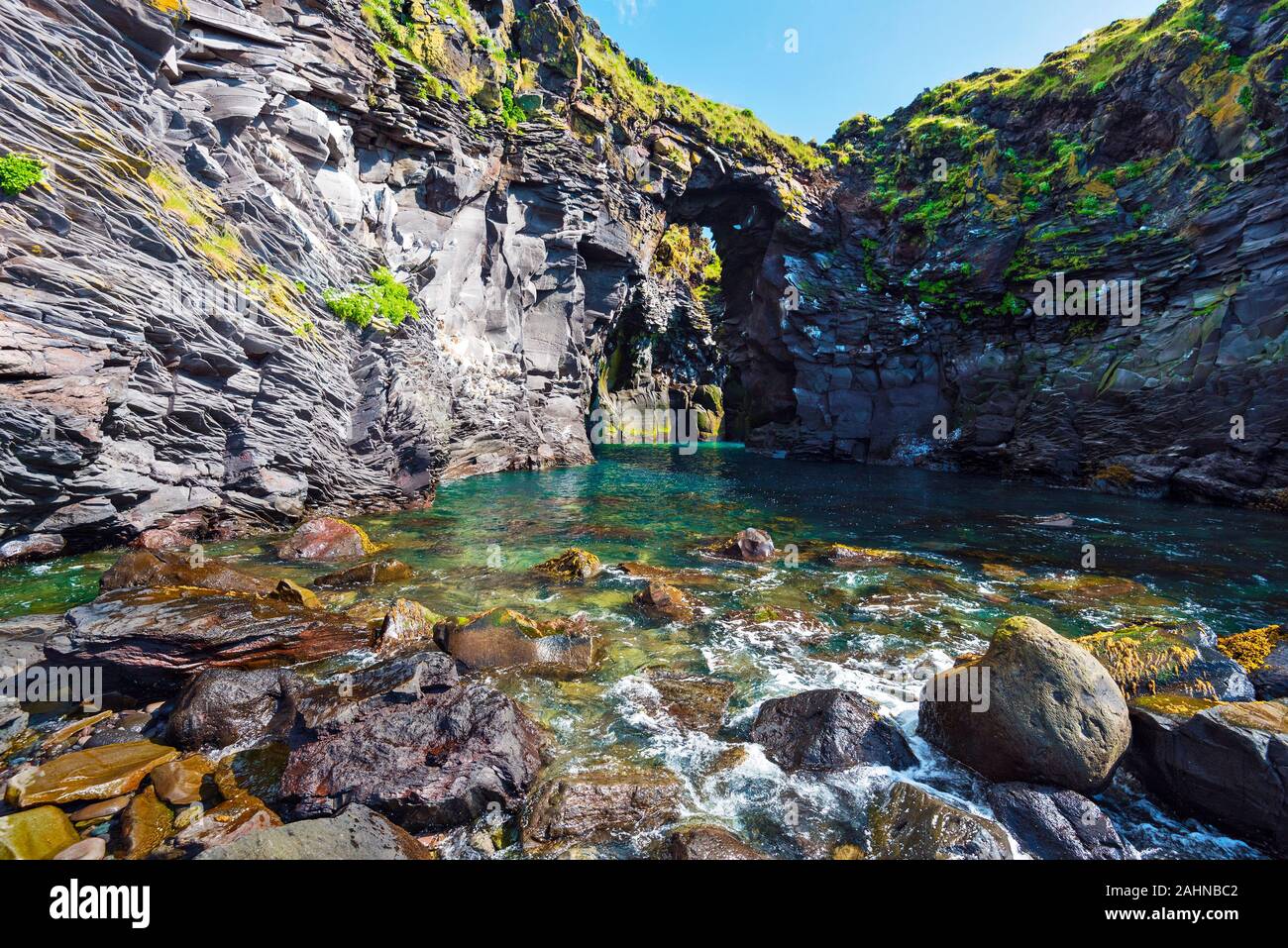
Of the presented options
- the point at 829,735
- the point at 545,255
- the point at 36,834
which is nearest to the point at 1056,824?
the point at 829,735

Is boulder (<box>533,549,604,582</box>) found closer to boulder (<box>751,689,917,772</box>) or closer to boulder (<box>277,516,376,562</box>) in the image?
boulder (<box>277,516,376,562</box>)

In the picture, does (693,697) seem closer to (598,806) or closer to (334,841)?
(598,806)

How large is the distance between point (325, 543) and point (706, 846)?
11.4 meters

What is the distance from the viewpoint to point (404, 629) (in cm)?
770

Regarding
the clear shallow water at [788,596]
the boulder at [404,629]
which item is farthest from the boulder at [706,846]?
the boulder at [404,629]

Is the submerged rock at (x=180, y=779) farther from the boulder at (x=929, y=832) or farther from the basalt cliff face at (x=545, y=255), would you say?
the basalt cliff face at (x=545, y=255)

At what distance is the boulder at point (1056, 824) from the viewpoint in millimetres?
4148

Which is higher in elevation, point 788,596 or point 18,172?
point 18,172

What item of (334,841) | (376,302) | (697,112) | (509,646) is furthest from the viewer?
(697,112)

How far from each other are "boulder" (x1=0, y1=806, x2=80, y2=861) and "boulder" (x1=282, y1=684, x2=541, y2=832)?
4.49 ft

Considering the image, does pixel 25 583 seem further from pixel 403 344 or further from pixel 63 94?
pixel 403 344

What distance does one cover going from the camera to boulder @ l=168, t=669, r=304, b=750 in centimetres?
525

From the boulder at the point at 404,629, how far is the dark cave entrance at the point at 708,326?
38.3 meters
